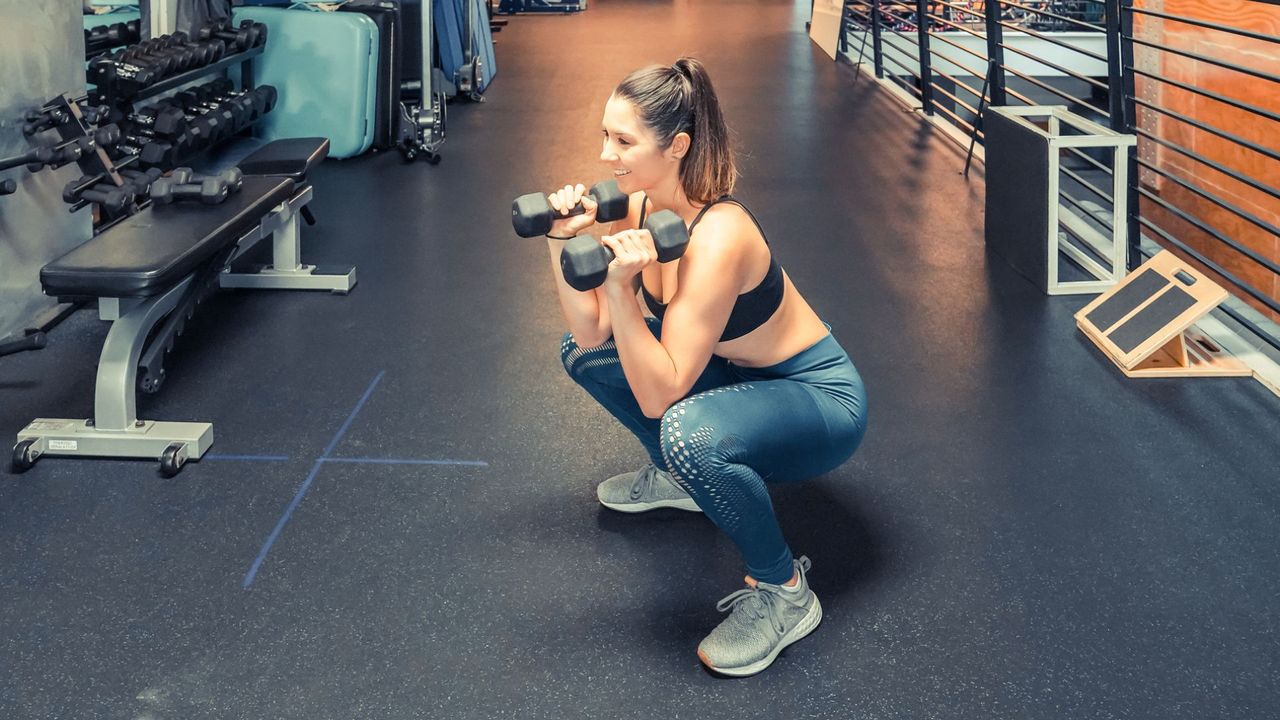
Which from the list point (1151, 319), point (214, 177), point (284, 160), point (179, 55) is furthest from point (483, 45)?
point (1151, 319)

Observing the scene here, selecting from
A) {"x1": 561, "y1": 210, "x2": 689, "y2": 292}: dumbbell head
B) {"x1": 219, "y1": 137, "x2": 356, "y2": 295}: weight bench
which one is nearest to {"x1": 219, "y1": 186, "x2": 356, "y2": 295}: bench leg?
{"x1": 219, "y1": 137, "x2": 356, "y2": 295}: weight bench

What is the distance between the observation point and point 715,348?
173 cm

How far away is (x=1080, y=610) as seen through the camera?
179cm

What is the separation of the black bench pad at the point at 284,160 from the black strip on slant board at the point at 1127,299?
2.31 m

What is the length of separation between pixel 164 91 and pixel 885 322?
2.71m

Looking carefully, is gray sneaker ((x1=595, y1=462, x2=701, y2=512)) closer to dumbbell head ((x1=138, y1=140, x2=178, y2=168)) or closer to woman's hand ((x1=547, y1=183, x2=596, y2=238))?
woman's hand ((x1=547, y1=183, x2=596, y2=238))

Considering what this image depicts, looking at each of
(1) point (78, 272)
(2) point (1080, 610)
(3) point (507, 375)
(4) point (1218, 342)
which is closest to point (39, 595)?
(1) point (78, 272)

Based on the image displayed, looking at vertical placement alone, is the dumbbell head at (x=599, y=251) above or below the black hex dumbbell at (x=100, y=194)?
A: below

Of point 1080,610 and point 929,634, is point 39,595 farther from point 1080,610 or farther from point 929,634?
point 1080,610

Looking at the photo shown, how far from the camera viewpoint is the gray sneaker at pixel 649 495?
82.0 inches

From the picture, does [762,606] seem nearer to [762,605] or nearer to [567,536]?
[762,605]

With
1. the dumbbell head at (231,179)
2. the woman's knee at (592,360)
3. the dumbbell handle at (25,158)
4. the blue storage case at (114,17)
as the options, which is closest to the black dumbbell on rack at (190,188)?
the dumbbell head at (231,179)

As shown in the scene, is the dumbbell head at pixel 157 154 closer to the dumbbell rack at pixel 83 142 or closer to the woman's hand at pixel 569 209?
the dumbbell rack at pixel 83 142

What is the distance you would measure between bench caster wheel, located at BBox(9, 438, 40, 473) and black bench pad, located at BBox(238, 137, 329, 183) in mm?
1253
